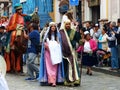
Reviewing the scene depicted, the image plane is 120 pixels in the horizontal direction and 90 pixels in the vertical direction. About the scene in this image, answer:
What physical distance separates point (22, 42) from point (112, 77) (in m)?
3.15

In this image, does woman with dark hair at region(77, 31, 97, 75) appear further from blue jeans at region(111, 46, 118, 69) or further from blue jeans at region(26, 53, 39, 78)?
blue jeans at region(26, 53, 39, 78)

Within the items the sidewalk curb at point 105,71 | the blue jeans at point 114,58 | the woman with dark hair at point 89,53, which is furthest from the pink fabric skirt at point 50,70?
the blue jeans at point 114,58

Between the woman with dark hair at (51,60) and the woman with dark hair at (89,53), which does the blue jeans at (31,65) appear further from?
the woman with dark hair at (89,53)

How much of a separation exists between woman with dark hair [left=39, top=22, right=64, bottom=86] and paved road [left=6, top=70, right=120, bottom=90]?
299mm

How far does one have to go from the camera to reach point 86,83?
13570 millimetres

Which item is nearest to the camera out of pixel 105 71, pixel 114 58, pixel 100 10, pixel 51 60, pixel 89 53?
pixel 51 60

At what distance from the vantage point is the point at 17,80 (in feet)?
46.0

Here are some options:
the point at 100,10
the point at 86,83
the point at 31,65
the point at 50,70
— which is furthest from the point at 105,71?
the point at 100,10

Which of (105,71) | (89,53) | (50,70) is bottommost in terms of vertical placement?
(105,71)

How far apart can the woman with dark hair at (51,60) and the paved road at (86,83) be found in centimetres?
30

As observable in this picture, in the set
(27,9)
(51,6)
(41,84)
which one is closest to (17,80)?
(41,84)

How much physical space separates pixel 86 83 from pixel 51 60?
4.92 feet

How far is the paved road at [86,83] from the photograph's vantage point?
40.7ft

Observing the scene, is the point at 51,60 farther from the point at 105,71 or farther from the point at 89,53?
the point at 105,71
